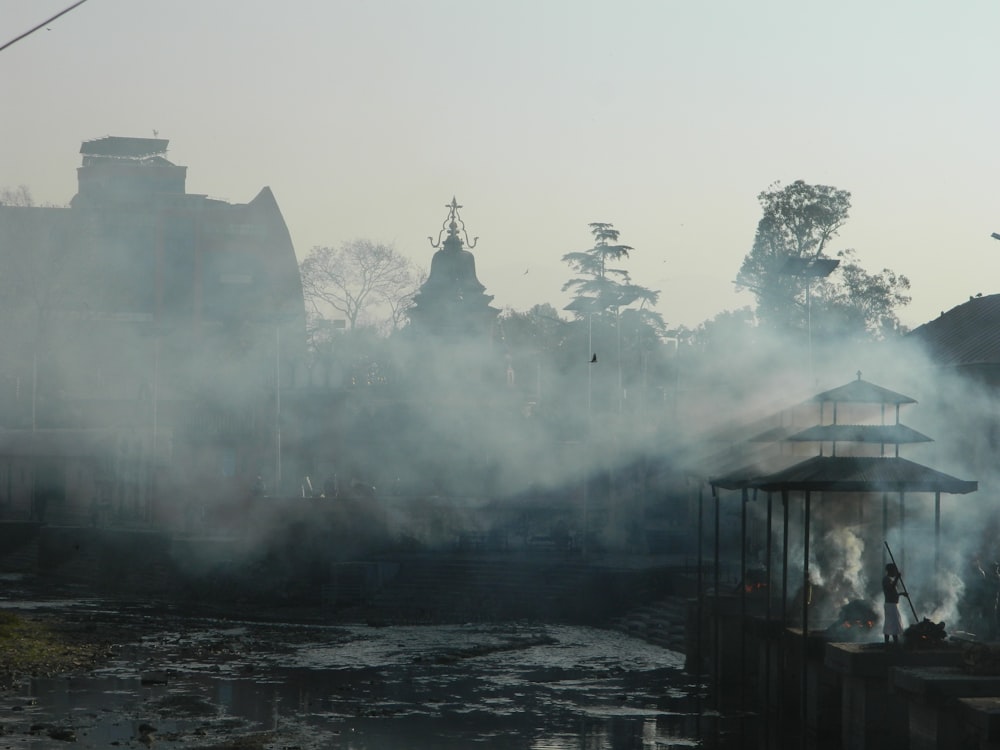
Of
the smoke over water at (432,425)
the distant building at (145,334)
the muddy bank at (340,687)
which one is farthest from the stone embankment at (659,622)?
the distant building at (145,334)

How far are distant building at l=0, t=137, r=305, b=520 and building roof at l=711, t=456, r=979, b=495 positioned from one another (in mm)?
34849

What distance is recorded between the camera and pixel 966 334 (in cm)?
4647

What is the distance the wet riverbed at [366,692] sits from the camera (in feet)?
76.3

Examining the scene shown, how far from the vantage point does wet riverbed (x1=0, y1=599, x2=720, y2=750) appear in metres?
23.3

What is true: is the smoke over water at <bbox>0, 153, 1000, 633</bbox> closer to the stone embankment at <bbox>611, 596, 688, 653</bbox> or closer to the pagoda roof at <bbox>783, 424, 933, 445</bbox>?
the pagoda roof at <bbox>783, 424, 933, 445</bbox>

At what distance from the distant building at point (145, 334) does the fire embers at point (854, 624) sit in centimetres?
3510

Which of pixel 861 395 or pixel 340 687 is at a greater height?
pixel 861 395

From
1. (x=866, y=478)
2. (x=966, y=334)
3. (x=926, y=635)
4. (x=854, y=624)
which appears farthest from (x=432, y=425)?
(x=926, y=635)

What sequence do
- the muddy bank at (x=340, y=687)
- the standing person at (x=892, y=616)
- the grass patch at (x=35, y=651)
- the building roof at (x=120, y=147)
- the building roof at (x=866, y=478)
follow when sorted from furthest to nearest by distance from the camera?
the building roof at (x=120, y=147) → the grass patch at (x=35, y=651) → the muddy bank at (x=340, y=687) → the building roof at (x=866, y=478) → the standing person at (x=892, y=616)

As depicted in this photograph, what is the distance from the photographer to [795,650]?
23.6 metres

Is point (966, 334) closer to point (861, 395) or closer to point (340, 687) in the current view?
point (861, 395)

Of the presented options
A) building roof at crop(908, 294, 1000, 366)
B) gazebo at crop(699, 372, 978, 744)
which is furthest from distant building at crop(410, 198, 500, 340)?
gazebo at crop(699, 372, 978, 744)

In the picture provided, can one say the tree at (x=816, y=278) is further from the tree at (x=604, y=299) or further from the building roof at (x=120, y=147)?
the building roof at (x=120, y=147)

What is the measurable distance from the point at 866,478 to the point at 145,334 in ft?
247
